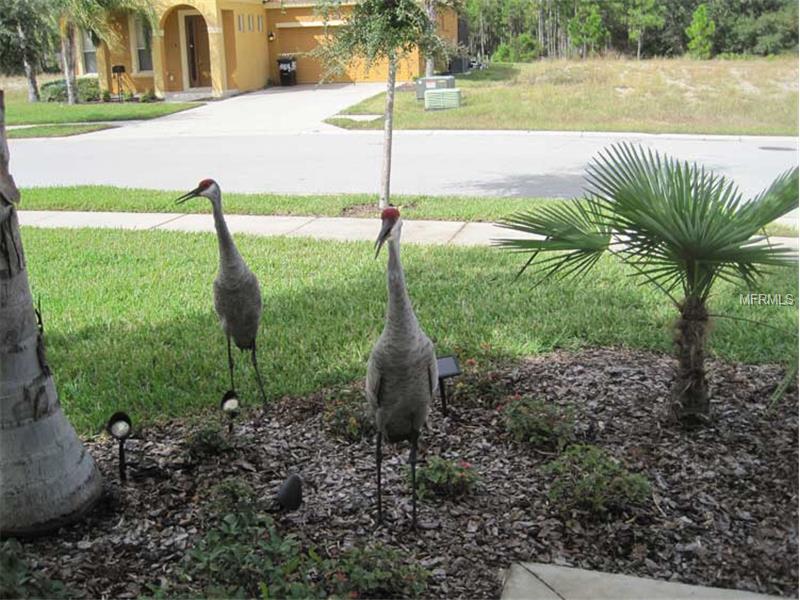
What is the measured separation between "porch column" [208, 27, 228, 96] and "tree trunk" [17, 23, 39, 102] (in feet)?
19.1

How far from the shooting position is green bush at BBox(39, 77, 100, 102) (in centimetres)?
2867

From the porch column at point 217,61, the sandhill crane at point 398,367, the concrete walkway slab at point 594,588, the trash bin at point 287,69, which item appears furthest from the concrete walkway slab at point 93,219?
the trash bin at point 287,69

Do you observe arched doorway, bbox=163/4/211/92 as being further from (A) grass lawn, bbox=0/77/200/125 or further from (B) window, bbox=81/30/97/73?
(A) grass lawn, bbox=0/77/200/125

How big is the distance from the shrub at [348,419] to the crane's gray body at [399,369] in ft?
2.36

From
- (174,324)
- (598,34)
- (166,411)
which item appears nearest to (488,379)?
(166,411)

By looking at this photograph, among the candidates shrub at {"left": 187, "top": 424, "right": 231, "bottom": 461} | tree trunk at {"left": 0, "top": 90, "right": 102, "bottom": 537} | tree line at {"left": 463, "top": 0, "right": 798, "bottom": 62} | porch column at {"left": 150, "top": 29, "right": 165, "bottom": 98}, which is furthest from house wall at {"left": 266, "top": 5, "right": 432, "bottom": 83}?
tree trunk at {"left": 0, "top": 90, "right": 102, "bottom": 537}

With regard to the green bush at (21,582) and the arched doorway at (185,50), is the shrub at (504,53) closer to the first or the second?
the arched doorway at (185,50)

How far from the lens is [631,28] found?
48.5 ft

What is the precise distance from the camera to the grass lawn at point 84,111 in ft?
74.2

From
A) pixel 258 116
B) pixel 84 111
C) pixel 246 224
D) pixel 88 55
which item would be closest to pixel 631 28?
pixel 246 224

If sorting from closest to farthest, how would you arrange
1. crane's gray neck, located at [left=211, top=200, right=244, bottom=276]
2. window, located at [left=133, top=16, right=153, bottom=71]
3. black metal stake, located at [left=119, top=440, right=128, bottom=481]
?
1. black metal stake, located at [left=119, top=440, right=128, bottom=481]
2. crane's gray neck, located at [left=211, top=200, right=244, bottom=276]
3. window, located at [left=133, top=16, right=153, bottom=71]

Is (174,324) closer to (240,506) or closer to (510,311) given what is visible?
(510,311)

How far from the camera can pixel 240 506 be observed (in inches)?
126

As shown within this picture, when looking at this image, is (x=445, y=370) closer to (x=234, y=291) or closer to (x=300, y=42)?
(x=234, y=291)
